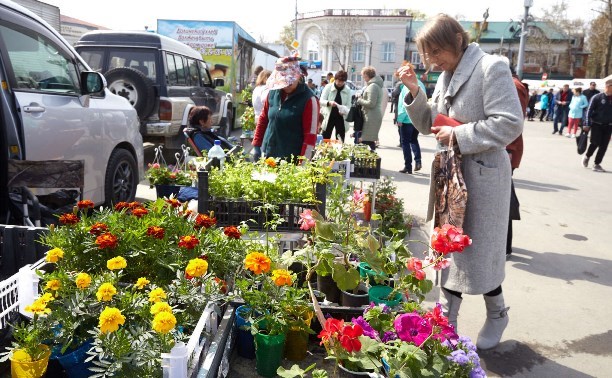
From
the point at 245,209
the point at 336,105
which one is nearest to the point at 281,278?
the point at 245,209

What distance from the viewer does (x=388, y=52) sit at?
70.8 m

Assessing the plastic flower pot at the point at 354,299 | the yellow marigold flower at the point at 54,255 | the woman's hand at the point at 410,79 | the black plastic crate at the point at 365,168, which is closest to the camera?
the yellow marigold flower at the point at 54,255

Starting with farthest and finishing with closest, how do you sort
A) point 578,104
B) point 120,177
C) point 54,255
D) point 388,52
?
point 388,52, point 578,104, point 120,177, point 54,255

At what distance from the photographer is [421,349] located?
5.44ft

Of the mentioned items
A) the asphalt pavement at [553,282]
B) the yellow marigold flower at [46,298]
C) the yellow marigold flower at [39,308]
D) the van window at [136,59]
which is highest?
the van window at [136,59]

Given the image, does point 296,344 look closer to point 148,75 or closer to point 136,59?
point 148,75

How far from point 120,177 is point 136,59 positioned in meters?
4.59

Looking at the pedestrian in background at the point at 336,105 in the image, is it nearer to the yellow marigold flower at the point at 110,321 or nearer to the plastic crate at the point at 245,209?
the plastic crate at the point at 245,209

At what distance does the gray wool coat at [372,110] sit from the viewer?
895cm

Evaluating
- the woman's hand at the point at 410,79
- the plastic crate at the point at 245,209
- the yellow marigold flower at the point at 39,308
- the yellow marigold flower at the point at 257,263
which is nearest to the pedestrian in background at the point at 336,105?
the woman's hand at the point at 410,79

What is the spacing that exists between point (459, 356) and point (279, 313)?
2.16 feet

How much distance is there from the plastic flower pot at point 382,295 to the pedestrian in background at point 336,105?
7053 millimetres

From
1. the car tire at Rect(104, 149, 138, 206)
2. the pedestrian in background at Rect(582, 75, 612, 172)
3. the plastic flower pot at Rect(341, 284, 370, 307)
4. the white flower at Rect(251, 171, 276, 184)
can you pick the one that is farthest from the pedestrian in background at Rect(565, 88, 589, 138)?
the plastic flower pot at Rect(341, 284, 370, 307)

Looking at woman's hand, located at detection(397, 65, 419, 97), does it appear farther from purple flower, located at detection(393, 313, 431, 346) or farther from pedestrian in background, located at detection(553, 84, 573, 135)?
pedestrian in background, located at detection(553, 84, 573, 135)
